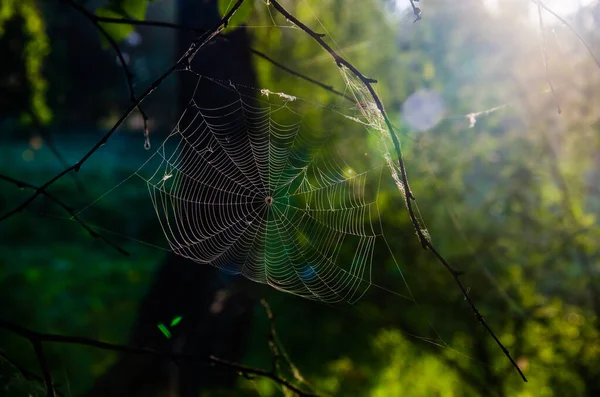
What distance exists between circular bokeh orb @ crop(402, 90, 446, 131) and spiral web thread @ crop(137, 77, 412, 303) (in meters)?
0.62

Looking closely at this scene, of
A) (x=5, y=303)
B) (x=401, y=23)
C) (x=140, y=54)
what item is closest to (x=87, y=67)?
(x=140, y=54)

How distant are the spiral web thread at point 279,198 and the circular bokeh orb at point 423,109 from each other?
0.62 m

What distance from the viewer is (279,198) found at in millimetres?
4441

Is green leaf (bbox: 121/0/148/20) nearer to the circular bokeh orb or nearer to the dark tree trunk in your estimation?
the dark tree trunk

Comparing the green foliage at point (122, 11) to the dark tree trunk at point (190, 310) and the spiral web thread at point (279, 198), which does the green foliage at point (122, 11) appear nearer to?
the spiral web thread at point (279, 198)

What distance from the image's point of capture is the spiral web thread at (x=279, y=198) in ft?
12.7

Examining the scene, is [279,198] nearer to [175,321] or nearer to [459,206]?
[175,321]

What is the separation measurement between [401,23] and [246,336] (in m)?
3.47

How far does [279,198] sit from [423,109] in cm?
175

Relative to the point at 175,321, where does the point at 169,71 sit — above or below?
below

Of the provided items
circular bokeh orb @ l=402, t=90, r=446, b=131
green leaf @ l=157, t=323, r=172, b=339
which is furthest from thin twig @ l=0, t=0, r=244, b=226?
circular bokeh orb @ l=402, t=90, r=446, b=131

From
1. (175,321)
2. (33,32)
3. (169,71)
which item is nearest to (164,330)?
(175,321)

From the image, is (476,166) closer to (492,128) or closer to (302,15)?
(492,128)

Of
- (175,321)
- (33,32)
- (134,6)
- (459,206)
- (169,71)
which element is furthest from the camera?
(459,206)
